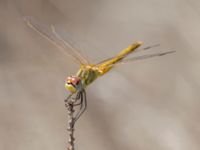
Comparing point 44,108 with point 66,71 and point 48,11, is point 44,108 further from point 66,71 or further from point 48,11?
point 48,11

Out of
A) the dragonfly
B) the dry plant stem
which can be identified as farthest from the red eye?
the dry plant stem

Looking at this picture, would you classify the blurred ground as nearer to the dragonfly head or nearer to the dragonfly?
the dragonfly

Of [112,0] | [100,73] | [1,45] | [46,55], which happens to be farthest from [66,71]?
[100,73]

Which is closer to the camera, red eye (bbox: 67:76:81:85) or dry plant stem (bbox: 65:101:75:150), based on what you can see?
dry plant stem (bbox: 65:101:75:150)

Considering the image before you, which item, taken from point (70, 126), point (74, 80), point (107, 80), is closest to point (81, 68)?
point (74, 80)

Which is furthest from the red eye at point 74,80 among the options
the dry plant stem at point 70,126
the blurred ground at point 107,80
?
the blurred ground at point 107,80

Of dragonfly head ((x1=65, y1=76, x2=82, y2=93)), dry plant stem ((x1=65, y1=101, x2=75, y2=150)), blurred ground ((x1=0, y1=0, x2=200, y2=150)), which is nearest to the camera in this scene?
dry plant stem ((x1=65, y1=101, x2=75, y2=150))

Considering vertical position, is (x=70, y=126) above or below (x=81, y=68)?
below

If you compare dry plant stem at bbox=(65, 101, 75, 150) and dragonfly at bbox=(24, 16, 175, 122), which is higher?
dragonfly at bbox=(24, 16, 175, 122)

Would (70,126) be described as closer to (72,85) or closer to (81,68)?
(72,85)
